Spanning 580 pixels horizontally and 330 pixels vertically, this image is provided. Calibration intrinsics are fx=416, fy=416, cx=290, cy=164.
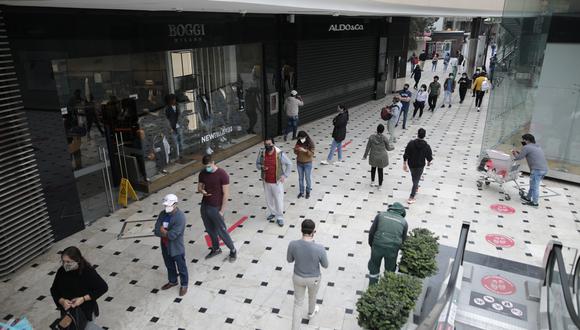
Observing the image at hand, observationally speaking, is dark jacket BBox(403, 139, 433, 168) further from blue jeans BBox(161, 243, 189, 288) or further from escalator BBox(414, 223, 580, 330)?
blue jeans BBox(161, 243, 189, 288)

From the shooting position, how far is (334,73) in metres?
15.9

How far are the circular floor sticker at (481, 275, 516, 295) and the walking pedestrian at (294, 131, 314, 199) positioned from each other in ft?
11.9

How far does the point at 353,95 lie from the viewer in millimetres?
17781

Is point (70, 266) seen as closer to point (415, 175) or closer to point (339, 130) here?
point (415, 175)

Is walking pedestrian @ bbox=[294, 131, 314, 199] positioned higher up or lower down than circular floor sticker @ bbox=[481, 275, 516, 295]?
higher up

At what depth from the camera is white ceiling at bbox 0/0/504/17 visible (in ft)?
18.3

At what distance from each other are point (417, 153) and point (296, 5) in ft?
11.4

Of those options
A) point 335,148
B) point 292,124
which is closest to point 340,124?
point 335,148

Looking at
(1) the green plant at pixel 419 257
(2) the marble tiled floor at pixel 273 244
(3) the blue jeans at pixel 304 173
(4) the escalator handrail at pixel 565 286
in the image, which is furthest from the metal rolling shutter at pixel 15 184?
(4) the escalator handrail at pixel 565 286

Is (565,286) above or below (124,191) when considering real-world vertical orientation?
above

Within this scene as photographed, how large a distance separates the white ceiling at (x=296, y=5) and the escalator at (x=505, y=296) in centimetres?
459

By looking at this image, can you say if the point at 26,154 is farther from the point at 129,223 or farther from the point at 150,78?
the point at 150,78

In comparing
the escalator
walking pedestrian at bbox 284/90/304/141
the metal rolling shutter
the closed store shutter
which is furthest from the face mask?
the closed store shutter

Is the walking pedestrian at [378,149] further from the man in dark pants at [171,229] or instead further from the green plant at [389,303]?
the man in dark pants at [171,229]
